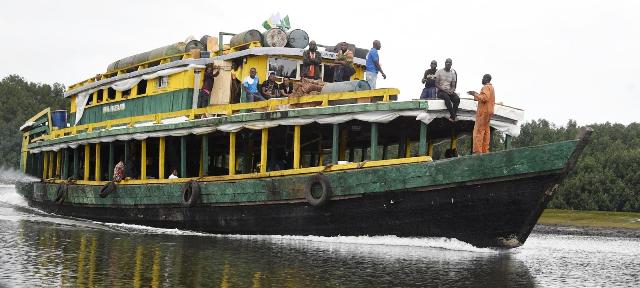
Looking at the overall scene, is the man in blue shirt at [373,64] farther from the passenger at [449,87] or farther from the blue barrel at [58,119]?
the blue barrel at [58,119]

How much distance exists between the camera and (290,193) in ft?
64.1

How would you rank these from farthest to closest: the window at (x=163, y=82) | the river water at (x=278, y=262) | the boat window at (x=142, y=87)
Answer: the boat window at (x=142, y=87) < the window at (x=163, y=82) < the river water at (x=278, y=262)

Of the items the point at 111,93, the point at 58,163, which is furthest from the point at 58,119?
the point at 111,93

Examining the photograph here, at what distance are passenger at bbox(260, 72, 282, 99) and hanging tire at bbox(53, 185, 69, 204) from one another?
369 inches

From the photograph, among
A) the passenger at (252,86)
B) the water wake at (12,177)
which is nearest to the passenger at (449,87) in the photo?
the passenger at (252,86)

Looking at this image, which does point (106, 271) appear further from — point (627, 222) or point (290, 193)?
point (627, 222)

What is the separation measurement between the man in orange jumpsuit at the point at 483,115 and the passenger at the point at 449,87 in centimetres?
38

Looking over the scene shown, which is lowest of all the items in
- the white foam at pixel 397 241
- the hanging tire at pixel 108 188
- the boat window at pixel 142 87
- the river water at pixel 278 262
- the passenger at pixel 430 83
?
the river water at pixel 278 262

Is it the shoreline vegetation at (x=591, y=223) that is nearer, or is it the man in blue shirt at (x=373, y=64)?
the man in blue shirt at (x=373, y=64)

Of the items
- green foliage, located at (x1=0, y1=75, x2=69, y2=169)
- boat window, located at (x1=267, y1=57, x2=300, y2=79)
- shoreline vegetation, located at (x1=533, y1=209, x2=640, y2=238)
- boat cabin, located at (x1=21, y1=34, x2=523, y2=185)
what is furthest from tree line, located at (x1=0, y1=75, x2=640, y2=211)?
boat window, located at (x1=267, y1=57, x2=300, y2=79)

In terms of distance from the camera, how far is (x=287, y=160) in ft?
83.3

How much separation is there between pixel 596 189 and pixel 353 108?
3624 cm

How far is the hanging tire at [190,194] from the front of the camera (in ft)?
71.5

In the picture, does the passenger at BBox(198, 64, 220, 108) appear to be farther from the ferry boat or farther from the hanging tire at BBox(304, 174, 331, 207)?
the hanging tire at BBox(304, 174, 331, 207)
